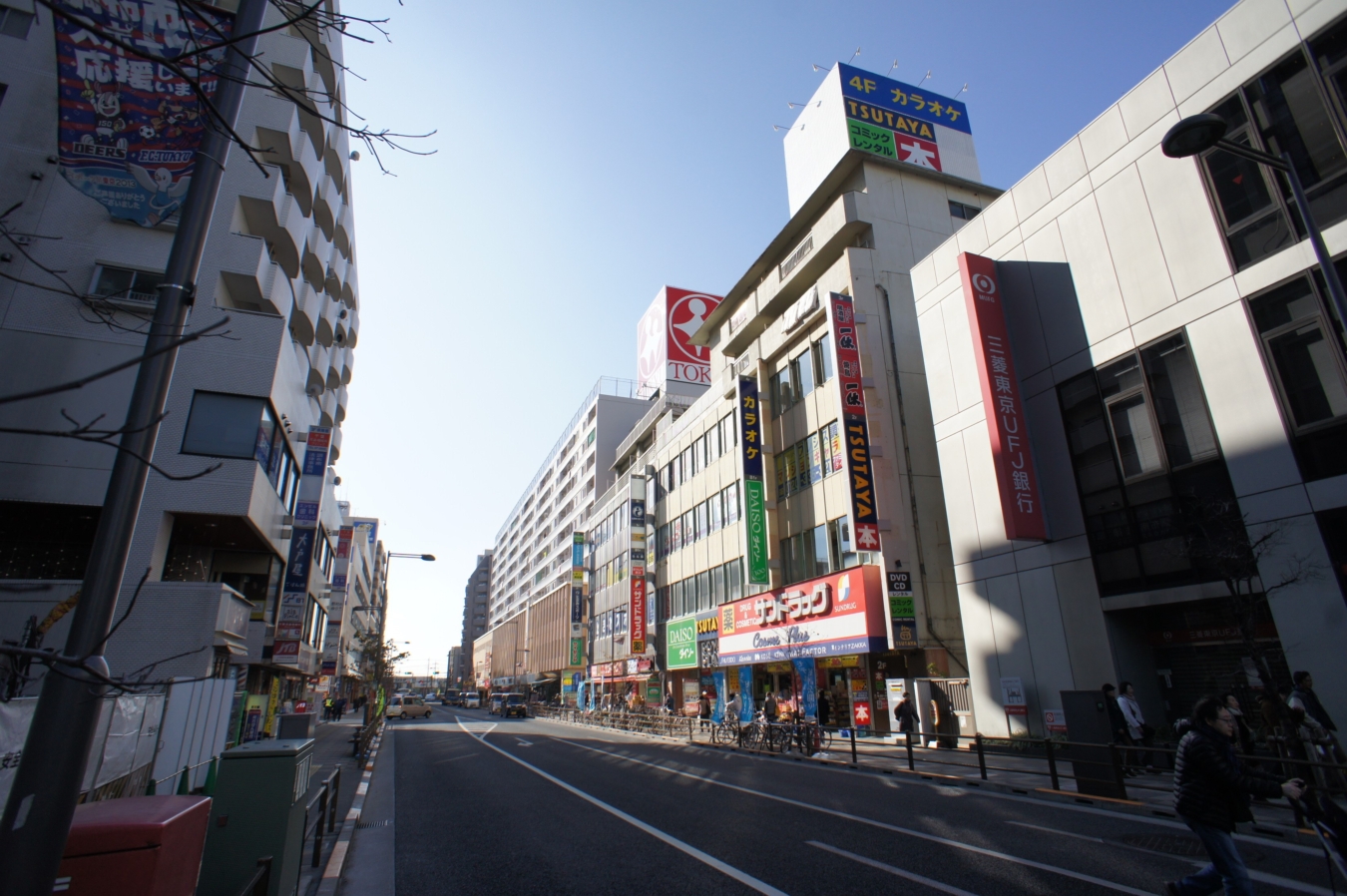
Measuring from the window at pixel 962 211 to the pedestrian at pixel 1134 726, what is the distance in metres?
22.3

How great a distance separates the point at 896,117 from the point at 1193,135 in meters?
30.6

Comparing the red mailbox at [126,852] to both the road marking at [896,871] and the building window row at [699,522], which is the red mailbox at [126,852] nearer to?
the road marking at [896,871]

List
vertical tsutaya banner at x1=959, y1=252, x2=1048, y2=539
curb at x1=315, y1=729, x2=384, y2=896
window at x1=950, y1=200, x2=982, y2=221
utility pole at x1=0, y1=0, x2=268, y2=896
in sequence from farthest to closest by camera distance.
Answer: window at x1=950, y1=200, x2=982, y2=221, vertical tsutaya banner at x1=959, y1=252, x2=1048, y2=539, curb at x1=315, y1=729, x2=384, y2=896, utility pole at x1=0, y1=0, x2=268, y2=896

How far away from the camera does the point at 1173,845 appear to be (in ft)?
25.6

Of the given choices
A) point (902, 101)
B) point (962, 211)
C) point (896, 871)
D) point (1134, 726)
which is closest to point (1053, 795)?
point (1134, 726)

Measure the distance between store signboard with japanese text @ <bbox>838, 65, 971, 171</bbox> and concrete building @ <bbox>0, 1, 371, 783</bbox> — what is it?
82.1 feet

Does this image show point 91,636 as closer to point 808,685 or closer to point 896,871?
point 896,871

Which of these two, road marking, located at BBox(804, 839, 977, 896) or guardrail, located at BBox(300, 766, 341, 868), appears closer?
road marking, located at BBox(804, 839, 977, 896)

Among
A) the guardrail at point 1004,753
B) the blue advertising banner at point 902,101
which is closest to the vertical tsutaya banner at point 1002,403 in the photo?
the guardrail at point 1004,753

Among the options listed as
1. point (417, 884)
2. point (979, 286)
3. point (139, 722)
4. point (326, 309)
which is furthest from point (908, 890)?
point (326, 309)

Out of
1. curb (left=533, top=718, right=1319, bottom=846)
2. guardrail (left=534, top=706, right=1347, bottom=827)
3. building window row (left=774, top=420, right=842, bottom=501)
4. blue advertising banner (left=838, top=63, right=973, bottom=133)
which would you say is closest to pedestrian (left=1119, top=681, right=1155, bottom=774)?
guardrail (left=534, top=706, right=1347, bottom=827)

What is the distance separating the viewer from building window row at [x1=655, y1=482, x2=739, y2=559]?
110 ft

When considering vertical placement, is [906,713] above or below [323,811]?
above

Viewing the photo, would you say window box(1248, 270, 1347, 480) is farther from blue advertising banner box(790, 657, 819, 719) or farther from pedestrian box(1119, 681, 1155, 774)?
blue advertising banner box(790, 657, 819, 719)
